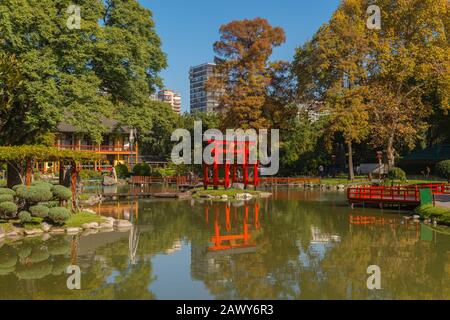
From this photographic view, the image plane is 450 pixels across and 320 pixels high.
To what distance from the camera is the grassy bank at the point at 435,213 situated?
2267 cm

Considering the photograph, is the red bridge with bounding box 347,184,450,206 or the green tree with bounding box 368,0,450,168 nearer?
the red bridge with bounding box 347,184,450,206

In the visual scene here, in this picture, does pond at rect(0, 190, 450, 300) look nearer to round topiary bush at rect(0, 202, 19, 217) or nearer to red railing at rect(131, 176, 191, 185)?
round topiary bush at rect(0, 202, 19, 217)

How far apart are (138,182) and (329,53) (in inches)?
1015

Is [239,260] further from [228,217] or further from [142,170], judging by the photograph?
[142,170]

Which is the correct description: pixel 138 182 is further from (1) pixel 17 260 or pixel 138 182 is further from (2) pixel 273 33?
(1) pixel 17 260

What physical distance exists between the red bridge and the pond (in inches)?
105

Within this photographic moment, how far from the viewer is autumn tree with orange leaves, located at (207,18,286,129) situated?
51031 mm

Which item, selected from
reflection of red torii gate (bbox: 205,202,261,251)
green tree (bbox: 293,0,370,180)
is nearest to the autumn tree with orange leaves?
green tree (bbox: 293,0,370,180)

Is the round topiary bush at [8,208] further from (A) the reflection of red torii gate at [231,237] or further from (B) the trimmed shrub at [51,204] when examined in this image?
(A) the reflection of red torii gate at [231,237]

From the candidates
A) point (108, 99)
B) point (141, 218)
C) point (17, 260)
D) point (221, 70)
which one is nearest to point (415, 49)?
point (221, 70)

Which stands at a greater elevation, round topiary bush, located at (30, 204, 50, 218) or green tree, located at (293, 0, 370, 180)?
green tree, located at (293, 0, 370, 180)

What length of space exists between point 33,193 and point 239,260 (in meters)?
9.72

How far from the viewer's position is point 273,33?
52.9m

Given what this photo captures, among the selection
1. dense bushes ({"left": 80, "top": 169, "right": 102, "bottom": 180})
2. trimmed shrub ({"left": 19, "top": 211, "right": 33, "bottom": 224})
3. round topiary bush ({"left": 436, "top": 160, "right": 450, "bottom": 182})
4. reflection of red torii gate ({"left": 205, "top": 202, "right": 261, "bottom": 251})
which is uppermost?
round topiary bush ({"left": 436, "top": 160, "right": 450, "bottom": 182})
